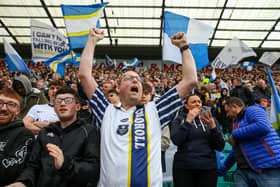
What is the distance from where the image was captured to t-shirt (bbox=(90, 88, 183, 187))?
2064 millimetres

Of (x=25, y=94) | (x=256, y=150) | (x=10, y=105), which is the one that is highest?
(x=25, y=94)

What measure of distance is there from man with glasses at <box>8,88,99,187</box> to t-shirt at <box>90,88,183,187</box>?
106 mm

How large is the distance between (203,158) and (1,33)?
15967mm

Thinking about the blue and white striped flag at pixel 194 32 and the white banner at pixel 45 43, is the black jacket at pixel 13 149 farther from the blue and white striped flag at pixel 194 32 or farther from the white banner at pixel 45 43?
the white banner at pixel 45 43

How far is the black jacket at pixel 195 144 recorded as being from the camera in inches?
129

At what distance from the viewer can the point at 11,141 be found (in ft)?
7.70

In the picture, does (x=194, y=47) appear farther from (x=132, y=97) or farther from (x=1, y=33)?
(x=1, y=33)

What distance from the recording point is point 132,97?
2395mm

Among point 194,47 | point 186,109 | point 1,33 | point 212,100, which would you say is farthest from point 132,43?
point 186,109

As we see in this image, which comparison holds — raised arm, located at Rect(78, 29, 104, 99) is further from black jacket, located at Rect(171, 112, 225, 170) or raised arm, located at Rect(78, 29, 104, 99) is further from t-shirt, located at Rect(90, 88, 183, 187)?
black jacket, located at Rect(171, 112, 225, 170)

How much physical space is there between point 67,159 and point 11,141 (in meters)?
0.58

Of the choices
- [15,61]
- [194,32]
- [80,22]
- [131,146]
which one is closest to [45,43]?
[15,61]

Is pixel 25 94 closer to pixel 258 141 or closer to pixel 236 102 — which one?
pixel 236 102

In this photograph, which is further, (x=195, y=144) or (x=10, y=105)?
(x=195, y=144)
